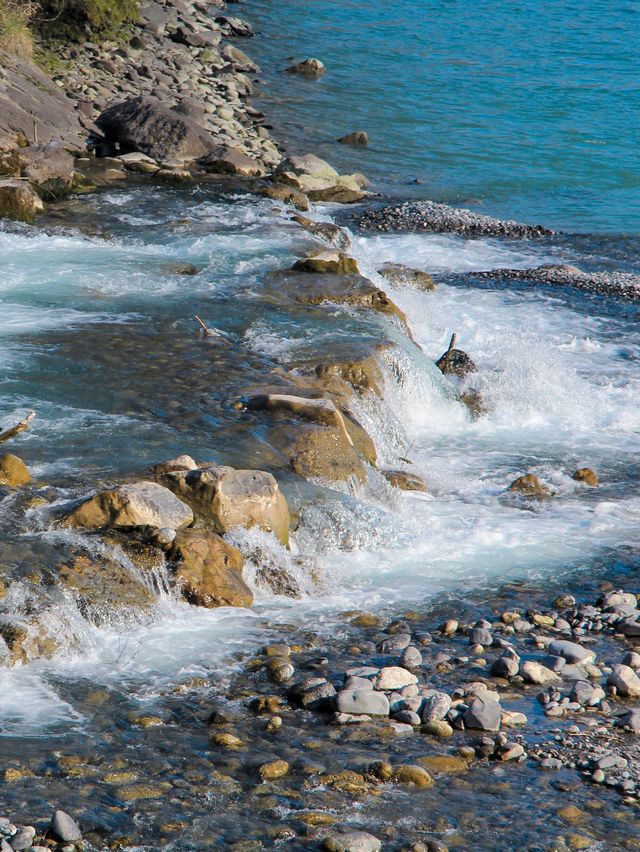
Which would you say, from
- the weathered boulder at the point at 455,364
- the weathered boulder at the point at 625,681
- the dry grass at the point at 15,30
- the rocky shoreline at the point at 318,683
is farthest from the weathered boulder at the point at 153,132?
the weathered boulder at the point at 625,681

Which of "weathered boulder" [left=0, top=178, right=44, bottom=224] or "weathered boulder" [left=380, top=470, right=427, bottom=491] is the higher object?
"weathered boulder" [left=0, top=178, right=44, bottom=224]

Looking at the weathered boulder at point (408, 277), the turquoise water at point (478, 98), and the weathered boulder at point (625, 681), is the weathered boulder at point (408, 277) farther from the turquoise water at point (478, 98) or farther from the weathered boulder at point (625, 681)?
the weathered boulder at point (625, 681)

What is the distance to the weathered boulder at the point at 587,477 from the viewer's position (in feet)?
32.9

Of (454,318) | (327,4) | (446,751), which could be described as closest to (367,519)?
(446,751)

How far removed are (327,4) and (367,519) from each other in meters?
33.0

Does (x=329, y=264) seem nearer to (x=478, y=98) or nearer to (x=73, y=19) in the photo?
(x=73, y=19)

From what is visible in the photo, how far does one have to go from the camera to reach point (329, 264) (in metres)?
13.8

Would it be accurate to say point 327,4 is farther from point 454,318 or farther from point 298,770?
point 298,770

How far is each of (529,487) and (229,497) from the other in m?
3.47

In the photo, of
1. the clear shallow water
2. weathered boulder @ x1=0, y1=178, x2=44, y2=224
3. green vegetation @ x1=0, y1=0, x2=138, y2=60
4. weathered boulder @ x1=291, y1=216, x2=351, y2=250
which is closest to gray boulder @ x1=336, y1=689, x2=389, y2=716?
the clear shallow water

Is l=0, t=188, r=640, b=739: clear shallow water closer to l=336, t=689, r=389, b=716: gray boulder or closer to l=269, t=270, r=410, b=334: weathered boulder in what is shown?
l=269, t=270, r=410, b=334: weathered boulder

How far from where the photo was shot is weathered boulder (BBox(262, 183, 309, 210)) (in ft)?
59.1

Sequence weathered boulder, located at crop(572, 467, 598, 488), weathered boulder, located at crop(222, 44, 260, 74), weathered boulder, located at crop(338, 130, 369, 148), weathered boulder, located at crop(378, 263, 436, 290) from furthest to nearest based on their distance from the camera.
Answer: weathered boulder, located at crop(222, 44, 260, 74)
weathered boulder, located at crop(338, 130, 369, 148)
weathered boulder, located at crop(378, 263, 436, 290)
weathered boulder, located at crop(572, 467, 598, 488)

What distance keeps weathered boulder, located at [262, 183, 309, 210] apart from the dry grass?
254 inches
